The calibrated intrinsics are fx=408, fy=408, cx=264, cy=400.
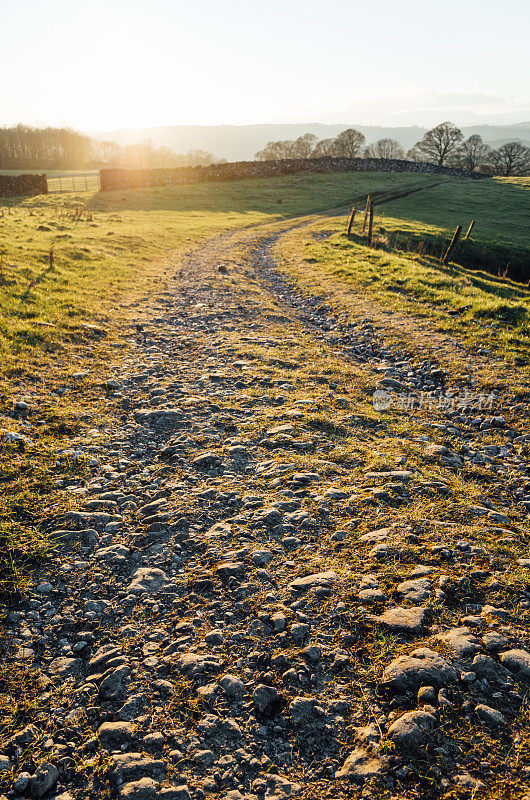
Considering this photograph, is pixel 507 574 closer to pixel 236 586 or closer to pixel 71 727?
pixel 236 586

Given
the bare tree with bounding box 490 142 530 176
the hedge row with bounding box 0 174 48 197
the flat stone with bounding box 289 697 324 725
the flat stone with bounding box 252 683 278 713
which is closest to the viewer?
the flat stone with bounding box 289 697 324 725

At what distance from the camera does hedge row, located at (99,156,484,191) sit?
220ft

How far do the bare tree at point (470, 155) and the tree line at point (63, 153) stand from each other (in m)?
83.2

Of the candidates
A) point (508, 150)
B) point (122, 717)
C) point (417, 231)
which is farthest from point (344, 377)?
point (508, 150)

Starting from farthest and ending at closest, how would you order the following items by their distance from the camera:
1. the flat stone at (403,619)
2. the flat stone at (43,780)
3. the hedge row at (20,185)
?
1. the hedge row at (20,185)
2. the flat stone at (403,619)
3. the flat stone at (43,780)

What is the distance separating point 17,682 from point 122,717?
997 millimetres

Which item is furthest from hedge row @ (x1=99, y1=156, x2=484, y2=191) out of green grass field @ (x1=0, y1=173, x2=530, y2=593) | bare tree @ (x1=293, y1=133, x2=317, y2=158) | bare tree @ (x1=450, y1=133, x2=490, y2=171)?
bare tree @ (x1=293, y1=133, x2=317, y2=158)

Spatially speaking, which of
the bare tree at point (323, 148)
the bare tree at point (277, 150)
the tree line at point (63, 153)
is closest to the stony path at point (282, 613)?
the bare tree at point (323, 148)

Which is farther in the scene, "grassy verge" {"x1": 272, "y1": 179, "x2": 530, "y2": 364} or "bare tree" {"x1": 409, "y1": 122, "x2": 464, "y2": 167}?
"bare tree" {"x1": 409, "y1": 122, "x2": 464, "y2": 167}

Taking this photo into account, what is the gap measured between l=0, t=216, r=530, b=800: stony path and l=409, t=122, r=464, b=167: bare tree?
11945cm

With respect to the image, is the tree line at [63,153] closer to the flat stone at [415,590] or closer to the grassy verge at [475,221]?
the grassy verge at [475,221]

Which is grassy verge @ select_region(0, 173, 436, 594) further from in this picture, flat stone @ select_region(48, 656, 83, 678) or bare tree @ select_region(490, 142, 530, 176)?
bare tree @ select_region(490, 142, 530, 176)

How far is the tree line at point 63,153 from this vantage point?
456 ft

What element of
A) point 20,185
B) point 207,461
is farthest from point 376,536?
point 20,185
